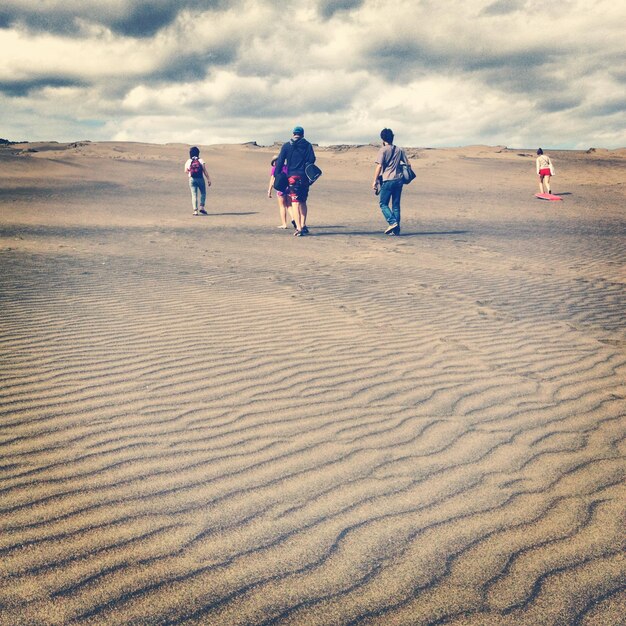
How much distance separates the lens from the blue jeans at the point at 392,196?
37.2ft

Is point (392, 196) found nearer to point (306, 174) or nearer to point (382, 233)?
point (382, 233)

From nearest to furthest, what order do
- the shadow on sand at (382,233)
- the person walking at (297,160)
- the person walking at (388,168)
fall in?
the person walking at (297,160), the person walking at (388,168), the shadow on sand at (382,233)

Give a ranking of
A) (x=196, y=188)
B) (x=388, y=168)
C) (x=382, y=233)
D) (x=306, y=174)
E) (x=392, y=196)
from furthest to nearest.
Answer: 1. (x=196, y=188)
2. (x=382, y=233)
3. (x=392, y=196)
4. (x=388, y=168)
5. (x=306, y=174)

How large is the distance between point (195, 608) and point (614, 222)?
668 inches

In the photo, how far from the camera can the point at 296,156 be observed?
1046cm

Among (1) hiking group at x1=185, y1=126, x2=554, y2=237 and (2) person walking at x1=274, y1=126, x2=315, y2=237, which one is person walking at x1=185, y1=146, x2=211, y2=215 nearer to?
(1) hiking group at x1=185, y1=126, x2=554, y2=237

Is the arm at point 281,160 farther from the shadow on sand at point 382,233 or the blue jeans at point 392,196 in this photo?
the blue jeans at point 392,196

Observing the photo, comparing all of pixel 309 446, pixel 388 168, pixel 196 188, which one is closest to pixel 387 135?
pixel 388 168

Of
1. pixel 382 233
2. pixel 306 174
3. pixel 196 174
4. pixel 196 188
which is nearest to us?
pixel 306 174

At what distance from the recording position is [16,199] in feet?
56.9

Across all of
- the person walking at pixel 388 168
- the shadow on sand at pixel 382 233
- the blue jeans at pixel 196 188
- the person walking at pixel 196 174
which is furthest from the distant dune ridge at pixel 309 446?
the blue jeans at pixel 196 188

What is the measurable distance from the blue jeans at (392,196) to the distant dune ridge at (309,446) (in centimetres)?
361

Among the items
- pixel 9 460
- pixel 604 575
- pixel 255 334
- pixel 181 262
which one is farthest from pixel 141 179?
pixel 604 575

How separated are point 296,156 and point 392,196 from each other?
2579 millimetres
